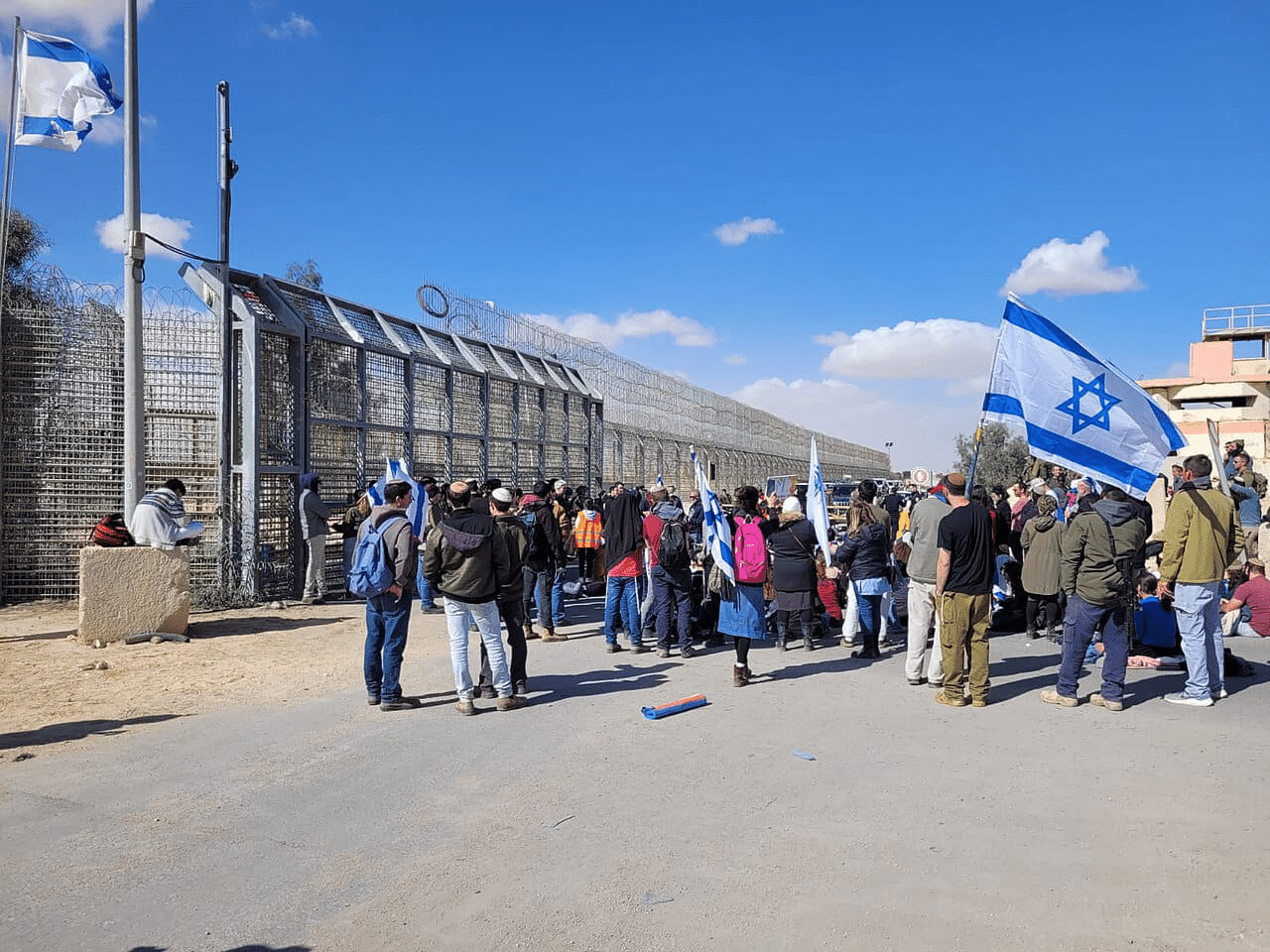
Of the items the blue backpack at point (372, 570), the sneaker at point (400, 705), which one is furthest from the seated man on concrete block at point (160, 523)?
the sneaker at point (400, 705)

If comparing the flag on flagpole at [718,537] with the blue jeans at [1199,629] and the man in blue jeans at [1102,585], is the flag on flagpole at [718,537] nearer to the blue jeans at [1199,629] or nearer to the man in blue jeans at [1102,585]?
the man in blue jeans at [1102,585]

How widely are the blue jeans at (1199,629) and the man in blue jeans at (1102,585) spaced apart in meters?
0.45

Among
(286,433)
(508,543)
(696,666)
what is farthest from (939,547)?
(286,433)

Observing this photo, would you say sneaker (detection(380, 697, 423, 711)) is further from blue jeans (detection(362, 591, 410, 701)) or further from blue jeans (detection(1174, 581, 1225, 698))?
blue jeans (detection(1174, 581, 1225, 698))

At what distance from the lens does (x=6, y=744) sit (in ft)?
19.1

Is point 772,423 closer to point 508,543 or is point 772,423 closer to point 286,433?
point 286,433

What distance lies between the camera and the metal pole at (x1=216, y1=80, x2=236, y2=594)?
11531 millimetres

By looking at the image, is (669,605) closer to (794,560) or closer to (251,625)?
(794,560)

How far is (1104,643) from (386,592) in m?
5.53

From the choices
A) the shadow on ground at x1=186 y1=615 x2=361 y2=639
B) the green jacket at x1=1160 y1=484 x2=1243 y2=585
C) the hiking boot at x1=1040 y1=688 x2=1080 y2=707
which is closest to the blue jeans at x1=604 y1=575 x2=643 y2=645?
the shadow on ground at x1=186 y1=615 x2=361 y2=639

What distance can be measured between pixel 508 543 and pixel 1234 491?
34.8 ft

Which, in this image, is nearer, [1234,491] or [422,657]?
[422,657]

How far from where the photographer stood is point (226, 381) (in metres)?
11.6

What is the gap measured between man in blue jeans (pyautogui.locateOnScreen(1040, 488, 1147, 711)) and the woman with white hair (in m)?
2.32
